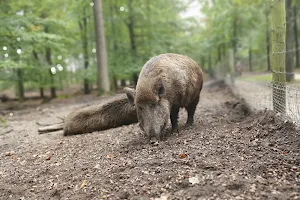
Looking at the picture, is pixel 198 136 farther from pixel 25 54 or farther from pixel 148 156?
pixel 25 54

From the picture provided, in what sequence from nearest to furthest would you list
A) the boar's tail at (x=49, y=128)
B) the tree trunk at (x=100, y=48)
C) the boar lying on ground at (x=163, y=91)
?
the boar lying on ground at (x=163, y=91) < the boar's tail at (x=49, y=128) < the tree trunk at (x=100, y=48)

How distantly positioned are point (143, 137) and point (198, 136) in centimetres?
105

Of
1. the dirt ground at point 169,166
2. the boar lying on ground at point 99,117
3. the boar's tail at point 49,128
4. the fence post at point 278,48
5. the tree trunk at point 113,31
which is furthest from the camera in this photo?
the tree trunk at point 113,31

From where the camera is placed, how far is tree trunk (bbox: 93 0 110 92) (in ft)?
41.3

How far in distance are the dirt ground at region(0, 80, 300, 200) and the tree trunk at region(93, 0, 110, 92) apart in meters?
7.78

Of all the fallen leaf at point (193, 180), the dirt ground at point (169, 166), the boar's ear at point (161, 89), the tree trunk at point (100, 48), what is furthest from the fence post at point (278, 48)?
the tree trunk at point (100, 48)

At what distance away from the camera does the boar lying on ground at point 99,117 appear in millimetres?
6371

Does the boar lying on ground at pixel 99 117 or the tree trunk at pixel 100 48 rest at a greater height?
the tree trunk at pixel 100 48

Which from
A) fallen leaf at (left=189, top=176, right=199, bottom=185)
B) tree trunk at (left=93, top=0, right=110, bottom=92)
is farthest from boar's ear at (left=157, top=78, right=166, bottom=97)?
tree trunk at (left=93, top=0, right=110, bottom=92)

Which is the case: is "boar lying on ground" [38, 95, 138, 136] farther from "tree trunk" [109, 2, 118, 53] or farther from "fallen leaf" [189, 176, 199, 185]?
"tree trunk" [109, 2, 118, 53]

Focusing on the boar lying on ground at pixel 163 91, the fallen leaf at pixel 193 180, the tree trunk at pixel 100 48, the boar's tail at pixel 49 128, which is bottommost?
the boar's tail at pixel 49 128

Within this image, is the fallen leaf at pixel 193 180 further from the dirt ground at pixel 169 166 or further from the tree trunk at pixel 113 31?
the tree trunk at pixel 113 31

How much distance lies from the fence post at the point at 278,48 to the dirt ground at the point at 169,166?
413 mm

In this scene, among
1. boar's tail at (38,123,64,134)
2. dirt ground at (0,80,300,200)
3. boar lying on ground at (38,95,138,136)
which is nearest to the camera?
dirt ground at (0,80,300,200)
